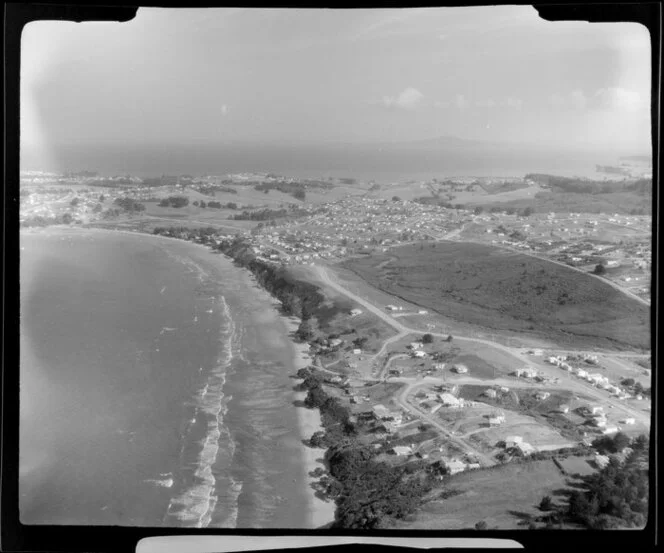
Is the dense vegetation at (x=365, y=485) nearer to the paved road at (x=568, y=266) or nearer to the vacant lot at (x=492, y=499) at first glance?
the vacant lot at (x=492, y=499)

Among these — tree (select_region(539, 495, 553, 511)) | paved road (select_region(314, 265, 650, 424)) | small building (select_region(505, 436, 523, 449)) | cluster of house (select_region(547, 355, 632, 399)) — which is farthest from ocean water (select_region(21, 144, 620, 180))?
tree (select_region(539, 495, 553, 511))

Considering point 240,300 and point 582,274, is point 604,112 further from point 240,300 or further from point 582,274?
point 240,300

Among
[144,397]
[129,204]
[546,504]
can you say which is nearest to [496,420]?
[546,504]

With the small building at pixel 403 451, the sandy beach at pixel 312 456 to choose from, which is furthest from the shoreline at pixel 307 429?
the small building at pixel 403 451

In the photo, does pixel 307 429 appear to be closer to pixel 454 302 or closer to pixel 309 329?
pixel 309 329

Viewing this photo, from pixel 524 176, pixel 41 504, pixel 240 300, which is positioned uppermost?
pixel 524 176

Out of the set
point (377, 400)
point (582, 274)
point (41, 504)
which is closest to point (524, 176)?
point (582, 274)
